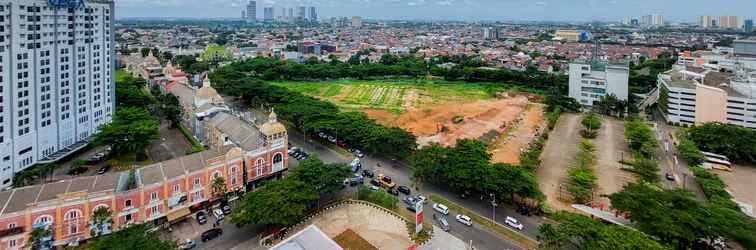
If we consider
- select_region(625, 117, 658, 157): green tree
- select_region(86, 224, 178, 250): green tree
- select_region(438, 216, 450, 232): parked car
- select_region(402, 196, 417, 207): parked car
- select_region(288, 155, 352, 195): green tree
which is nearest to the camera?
select_region(86, 224, 178, 250): green tree

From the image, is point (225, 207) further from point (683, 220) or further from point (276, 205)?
point (683, 220)

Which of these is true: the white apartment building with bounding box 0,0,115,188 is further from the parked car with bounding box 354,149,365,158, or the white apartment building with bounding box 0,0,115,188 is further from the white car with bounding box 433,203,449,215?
the white car with bounding box 433,203,449,215

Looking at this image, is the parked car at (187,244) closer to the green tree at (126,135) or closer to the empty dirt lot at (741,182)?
the green tree at (126,135)

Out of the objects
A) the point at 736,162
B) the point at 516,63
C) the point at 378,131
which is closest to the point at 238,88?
the point at 378,131

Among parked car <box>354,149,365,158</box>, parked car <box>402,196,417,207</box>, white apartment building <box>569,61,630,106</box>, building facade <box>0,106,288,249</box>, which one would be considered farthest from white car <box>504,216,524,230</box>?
white apartment building <box>569,61,630,106</box>

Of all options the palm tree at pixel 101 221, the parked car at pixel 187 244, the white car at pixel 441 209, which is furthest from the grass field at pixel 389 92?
the palm tree at pixel 101 221

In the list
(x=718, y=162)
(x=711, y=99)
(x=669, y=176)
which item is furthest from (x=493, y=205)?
(x=711, y=99)
